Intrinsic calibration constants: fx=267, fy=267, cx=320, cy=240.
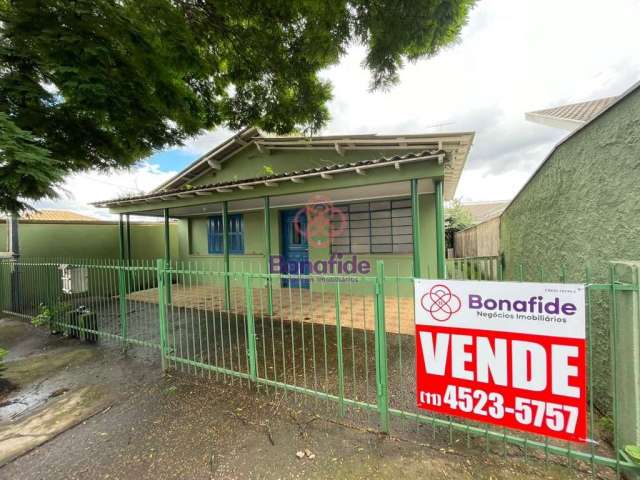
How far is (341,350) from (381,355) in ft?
1.45

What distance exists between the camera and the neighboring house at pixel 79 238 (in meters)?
8.05

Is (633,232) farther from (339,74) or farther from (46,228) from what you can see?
(46,228)

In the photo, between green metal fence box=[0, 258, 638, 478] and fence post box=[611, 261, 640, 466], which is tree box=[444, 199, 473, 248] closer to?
green metal fence box=[0, 258, 638, 478]

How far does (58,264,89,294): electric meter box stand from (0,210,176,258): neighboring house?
3.10 metres

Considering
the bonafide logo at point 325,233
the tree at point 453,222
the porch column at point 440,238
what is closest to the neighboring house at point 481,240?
the tree at point 453,222

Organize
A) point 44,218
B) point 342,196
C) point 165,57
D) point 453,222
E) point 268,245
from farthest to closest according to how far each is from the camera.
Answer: point 453,222, point 44,218, point 342,196, point 268,245, point 165,57

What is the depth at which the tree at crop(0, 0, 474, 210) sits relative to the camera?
344 centimetres

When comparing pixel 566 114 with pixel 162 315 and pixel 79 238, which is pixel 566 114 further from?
pixel 79 238

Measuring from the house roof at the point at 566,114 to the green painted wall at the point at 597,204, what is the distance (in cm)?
582

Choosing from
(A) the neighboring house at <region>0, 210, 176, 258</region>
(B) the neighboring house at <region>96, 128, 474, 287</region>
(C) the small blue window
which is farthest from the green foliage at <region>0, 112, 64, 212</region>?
(C) the small blue window

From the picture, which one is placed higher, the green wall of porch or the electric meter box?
the green wall of porch

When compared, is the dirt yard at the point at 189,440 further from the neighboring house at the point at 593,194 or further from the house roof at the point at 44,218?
the house roof at the point at 44,218

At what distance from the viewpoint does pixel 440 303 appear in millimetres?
2191

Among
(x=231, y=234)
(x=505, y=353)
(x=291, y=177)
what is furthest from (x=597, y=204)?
(x=231, y=234)
